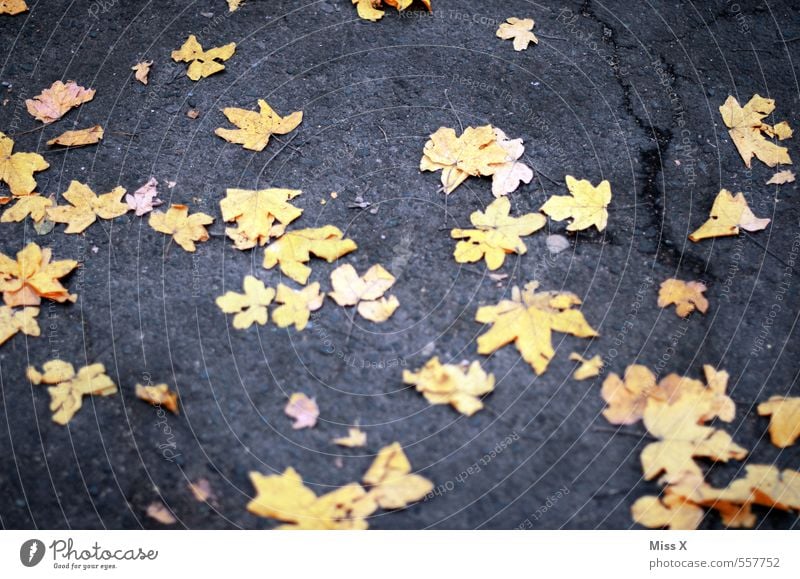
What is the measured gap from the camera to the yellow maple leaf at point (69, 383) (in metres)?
2.22

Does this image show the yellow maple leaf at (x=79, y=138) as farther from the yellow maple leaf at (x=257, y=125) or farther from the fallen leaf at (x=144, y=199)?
the yellow maple leaf at (x=257, y=125)

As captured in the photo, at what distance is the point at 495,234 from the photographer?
8.41 ft

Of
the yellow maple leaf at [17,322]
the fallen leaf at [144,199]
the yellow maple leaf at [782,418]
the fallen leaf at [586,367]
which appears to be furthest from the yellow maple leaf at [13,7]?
the yellow maple leaf at [782,418]

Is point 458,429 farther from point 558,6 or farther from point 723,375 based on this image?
point 558,6

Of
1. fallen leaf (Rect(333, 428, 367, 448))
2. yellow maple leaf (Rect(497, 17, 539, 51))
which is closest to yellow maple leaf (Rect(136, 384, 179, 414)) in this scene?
fallen leaf (Rect(333, 428, 367, 448))

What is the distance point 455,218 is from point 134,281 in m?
1.15

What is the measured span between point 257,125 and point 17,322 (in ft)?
3.80

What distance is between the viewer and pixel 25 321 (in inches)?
92.8

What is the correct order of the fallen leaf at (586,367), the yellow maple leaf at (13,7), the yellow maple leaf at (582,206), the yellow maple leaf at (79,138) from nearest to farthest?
the fallen leaf at (586,367) < the yellow maple leaf at (582,206) < the yellow maple leaf at (79,138) < the yellow maple leaf at (13,7)

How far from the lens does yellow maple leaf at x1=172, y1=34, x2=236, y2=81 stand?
307 cm

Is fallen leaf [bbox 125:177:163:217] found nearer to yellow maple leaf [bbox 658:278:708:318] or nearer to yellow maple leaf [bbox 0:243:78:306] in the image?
yellow maple leaf [bbox 0:243:78:306]

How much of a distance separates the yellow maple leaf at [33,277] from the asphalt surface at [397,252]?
0.05 metres
